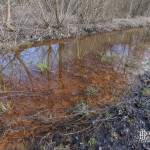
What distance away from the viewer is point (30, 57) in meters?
8.72

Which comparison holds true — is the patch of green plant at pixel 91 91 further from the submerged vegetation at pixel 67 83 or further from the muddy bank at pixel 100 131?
the muddy bank at pixel 100 131

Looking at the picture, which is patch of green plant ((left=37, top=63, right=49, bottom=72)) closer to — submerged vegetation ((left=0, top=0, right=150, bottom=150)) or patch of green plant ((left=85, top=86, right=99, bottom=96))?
submerged vegetation ((left=0, top=0, right=150, bottom=150))

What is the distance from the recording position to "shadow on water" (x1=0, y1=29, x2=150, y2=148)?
18.9ft

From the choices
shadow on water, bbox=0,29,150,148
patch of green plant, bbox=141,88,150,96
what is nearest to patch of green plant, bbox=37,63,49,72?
shadow on water, bbox=0,29,150,148

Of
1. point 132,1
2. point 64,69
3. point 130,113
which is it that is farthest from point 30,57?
point 132,1

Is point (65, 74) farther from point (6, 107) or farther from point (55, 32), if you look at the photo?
point (55, 32)

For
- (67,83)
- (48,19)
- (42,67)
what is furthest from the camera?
(48,19)

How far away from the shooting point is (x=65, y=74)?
24.4ft

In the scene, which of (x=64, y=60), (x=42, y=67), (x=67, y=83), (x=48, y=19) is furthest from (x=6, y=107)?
(x=48, y=19)

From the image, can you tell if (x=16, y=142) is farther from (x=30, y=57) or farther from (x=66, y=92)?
(x=30, y=57)

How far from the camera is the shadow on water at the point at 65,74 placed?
227 inches

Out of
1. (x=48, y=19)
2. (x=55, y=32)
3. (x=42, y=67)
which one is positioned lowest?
(x=42, y=67)

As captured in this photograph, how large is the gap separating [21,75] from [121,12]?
15.7 meters

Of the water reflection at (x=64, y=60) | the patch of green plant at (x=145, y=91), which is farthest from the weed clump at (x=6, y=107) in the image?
the patch of green plant at (x=145, y=91)
